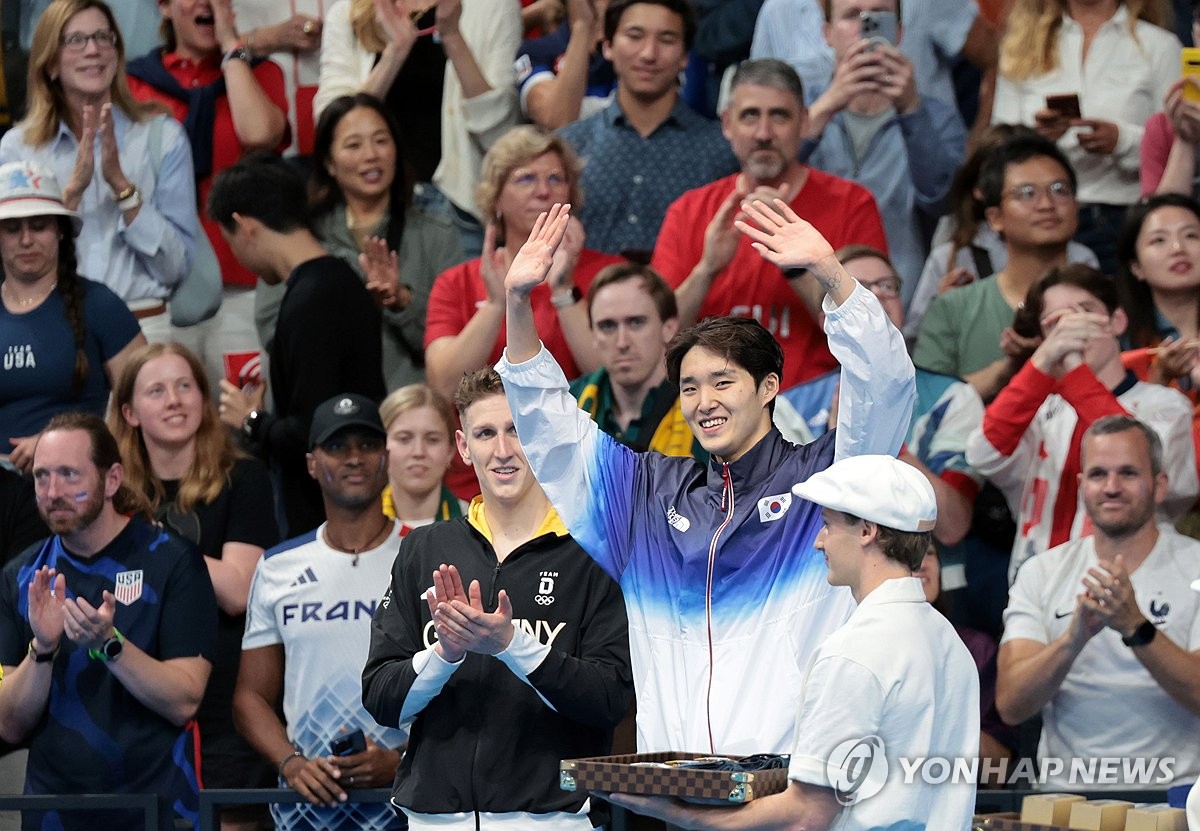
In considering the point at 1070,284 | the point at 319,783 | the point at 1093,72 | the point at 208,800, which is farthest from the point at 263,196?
the point at 1093,72

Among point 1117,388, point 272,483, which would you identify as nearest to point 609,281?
point 272,483

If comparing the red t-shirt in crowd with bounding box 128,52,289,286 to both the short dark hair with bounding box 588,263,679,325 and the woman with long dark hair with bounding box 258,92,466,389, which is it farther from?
the short dark hair with bounding box 588,263,679,325

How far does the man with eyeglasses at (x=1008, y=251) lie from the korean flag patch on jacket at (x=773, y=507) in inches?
127

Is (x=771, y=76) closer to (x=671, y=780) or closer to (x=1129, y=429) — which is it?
(x=1129, y=429)

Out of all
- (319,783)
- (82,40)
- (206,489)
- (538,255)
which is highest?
(82,40)

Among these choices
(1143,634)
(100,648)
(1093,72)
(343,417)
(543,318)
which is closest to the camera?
(100,648)

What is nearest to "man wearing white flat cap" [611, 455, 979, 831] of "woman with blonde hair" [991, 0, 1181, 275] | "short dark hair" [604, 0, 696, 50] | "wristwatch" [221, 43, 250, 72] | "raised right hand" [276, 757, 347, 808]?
"raised right hand" [276, 757, 347, 808]

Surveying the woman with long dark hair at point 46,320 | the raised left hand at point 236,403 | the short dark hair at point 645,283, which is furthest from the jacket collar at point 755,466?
the woman with long dark hair at point 46,320

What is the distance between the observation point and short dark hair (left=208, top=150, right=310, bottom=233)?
8.05 meters

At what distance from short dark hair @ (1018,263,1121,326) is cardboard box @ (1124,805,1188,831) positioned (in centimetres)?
255

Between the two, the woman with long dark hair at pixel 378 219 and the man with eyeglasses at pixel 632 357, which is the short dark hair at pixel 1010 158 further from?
the woman with long dark hair at pixel 378 219

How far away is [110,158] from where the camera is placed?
846cm

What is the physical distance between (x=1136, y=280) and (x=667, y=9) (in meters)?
2.40

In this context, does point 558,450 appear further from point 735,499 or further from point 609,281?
point 609,281
